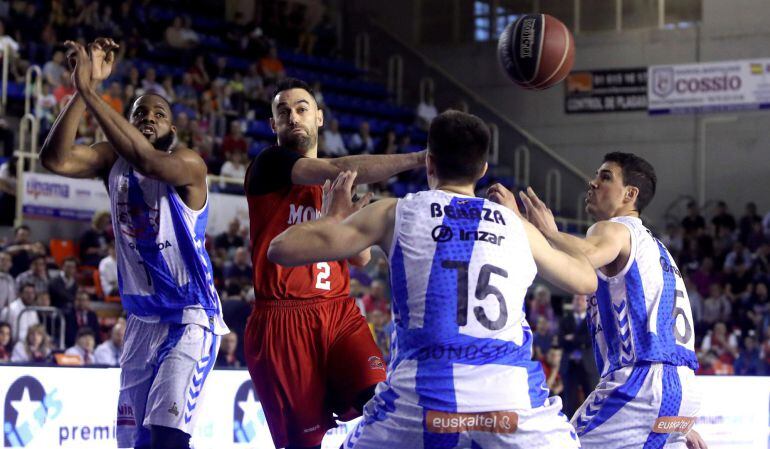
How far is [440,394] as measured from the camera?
13.6ft

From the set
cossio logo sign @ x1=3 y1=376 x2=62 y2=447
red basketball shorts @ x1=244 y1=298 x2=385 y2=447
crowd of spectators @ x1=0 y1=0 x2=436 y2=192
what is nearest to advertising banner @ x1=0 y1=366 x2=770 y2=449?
cossio logo sign @ x1=3 y1=376 x2=62 y2=447

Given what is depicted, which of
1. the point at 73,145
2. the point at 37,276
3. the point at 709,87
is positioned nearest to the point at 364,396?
the point at 73,145

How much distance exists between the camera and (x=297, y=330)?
5961mm

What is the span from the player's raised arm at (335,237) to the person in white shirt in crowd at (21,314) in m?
8.57

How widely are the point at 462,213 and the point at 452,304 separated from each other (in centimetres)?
34

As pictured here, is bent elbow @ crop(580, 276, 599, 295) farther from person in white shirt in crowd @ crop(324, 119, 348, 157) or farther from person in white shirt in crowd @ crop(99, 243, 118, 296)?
person in white shirt in crowd @ crop(324, 119, 348, 157)

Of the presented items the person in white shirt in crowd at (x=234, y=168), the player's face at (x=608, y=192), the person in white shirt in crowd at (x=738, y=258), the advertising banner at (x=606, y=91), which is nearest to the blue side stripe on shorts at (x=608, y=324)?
the player's face at (x=608, y=192)

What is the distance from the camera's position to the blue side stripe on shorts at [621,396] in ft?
18.3

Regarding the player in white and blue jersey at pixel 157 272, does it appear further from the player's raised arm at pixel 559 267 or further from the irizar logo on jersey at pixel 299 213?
the player's raised arm at pixel 559 267

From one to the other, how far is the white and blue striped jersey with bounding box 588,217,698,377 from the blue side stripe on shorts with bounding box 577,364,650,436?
57 mm

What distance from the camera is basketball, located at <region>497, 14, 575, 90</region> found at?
714 cm

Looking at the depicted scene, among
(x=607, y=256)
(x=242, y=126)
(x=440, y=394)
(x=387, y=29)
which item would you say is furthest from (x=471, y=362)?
(x=387, y=29)

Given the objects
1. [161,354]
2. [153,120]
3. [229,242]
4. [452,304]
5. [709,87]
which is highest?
[709,87]

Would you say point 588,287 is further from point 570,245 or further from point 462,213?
point 462,213
